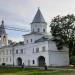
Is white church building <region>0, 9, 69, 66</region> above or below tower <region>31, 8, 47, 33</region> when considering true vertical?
below

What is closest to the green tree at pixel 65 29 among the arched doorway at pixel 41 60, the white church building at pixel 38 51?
the white church building at pixel 38 51

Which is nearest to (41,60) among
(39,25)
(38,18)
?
(39,25)

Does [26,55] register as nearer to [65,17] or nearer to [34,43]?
[34,43]

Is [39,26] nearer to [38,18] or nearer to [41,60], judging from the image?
[38,18]

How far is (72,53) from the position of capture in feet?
277

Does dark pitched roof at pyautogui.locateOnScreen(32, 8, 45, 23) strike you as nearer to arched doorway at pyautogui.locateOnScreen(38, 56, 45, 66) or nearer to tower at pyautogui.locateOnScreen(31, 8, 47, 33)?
tower at pyautogui.locateOnScreen(31, 8, 47, 33)

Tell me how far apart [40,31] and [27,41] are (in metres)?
5.17

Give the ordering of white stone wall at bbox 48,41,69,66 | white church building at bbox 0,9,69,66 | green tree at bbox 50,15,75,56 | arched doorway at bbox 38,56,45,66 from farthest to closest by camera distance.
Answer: arched doorway at bbox 38,56,45,66, white church building at bbox 0,9,69,66, white stone wall at bbox 48,41,69,66, green tree at bbox 50,15,75,56

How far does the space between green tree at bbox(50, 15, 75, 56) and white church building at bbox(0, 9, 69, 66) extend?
3494 mm

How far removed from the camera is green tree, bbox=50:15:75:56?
258ft

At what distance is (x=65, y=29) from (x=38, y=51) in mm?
11437

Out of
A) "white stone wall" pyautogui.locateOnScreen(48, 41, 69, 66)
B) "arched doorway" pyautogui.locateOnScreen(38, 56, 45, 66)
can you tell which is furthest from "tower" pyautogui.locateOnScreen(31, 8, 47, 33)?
"white stone wall" pyautogui.locateOnScreen(48, 41, 69, 66)

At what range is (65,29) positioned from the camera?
7888cm

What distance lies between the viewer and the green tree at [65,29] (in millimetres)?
78750
